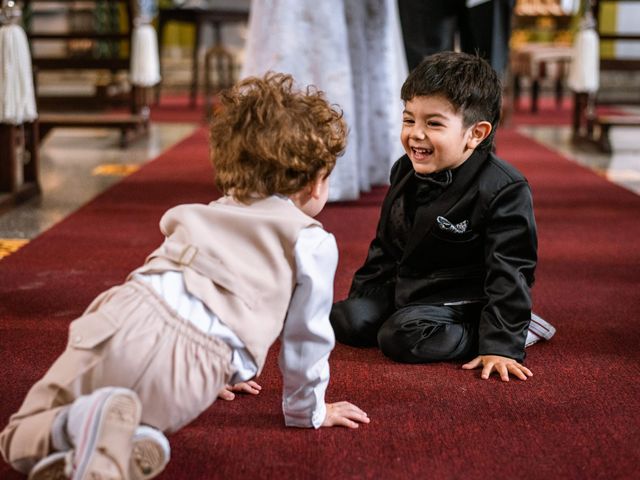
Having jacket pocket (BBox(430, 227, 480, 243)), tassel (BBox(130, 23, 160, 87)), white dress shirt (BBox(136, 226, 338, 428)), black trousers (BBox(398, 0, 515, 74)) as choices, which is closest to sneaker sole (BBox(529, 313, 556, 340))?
jacket pocket (BBox(430, 227, 480, 243))

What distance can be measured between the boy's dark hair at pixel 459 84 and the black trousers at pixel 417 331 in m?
0.36

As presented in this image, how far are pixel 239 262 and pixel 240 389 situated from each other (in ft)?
1.25

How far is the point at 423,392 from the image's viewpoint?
60.3 inches

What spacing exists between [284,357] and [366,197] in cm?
215

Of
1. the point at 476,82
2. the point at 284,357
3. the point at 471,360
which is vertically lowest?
the point at 471,360

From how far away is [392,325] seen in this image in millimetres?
1684

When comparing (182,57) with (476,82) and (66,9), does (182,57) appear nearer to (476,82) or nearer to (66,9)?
(66,9)

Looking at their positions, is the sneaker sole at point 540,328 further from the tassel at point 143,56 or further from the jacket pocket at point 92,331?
the tassel at point 143,56

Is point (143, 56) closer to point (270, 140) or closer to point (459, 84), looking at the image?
point (459, 84)

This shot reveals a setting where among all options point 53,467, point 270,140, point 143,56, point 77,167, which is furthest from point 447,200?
point 143,56

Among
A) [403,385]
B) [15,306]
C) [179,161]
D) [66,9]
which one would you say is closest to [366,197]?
[179,161]

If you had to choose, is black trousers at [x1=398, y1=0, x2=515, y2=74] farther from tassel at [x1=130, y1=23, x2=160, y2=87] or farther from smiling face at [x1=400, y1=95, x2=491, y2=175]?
tassel at [x1=130, y1=23, x2=160, y2=87]

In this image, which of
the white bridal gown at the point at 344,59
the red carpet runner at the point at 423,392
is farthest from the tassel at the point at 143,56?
the red carpet runner at the point at 423,392

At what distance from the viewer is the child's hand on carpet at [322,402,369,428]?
1368mm
